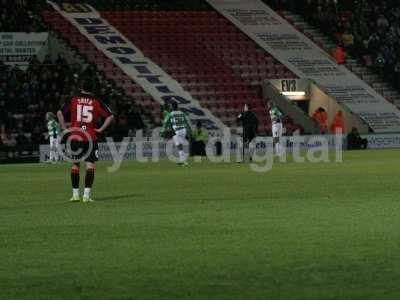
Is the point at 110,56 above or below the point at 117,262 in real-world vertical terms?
above

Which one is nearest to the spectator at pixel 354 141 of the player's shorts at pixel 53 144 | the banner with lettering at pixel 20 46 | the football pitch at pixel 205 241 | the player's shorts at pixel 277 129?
the player's shorts at pixel 277 129

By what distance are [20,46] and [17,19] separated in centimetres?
123

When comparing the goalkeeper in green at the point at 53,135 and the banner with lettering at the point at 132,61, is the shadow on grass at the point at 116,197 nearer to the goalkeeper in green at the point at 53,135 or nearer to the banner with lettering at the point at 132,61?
the goalkeeper in green at the point at 53,135

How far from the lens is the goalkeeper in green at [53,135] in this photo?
1613 inches

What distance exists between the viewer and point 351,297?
30.7 feet

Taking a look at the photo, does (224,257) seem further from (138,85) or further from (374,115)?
(374,115)

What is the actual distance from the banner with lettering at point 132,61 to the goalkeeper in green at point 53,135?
8.08m

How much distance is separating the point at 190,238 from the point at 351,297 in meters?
4.84

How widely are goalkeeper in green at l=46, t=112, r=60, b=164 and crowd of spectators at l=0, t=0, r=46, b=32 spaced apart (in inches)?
267

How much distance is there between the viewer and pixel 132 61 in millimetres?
51156

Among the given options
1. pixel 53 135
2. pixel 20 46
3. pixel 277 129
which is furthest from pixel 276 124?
pixel 20 46

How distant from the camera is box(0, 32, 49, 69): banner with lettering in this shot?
46406 millimetres

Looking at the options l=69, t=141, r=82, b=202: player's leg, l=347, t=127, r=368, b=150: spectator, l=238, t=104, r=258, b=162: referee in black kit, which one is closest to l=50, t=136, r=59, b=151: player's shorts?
l=238, t=104, r=258, b=162: referee in black kit

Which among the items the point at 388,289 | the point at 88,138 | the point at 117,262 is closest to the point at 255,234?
the point at 117,262
